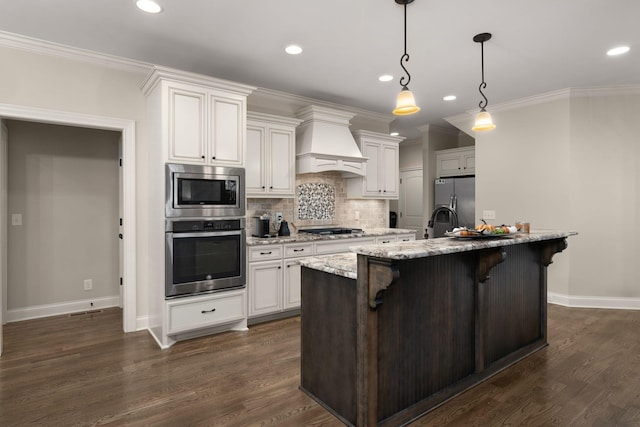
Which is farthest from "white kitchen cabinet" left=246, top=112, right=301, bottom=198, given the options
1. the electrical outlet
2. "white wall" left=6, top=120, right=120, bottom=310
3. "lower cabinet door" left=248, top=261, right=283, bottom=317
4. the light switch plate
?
the electrical outlet

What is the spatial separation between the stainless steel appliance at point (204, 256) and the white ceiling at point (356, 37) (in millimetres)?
1639

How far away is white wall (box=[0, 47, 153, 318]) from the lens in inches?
126

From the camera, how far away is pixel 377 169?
5441 millimetres

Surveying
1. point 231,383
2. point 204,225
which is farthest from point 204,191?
point 231,383

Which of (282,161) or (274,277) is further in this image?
(282,161)

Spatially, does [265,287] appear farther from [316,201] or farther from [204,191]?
[316,201]

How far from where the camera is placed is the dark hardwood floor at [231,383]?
221 centimetres

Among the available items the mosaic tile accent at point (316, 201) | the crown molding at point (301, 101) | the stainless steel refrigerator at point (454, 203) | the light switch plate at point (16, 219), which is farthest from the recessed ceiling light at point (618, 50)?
the light switch plate at point (16, 219)

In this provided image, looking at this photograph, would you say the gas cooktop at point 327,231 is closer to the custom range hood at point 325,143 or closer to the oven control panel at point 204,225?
the custom range hood at point 325,143

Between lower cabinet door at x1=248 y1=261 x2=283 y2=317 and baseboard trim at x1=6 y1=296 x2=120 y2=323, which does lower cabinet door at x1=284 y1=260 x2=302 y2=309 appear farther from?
baseboard trim at x1=6 y1=296 x2=120 y2=323

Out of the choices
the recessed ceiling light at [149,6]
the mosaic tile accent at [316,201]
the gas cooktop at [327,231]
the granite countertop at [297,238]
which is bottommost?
the granite countertop at [297,238]

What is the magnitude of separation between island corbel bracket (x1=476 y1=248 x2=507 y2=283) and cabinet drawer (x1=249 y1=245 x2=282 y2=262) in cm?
215

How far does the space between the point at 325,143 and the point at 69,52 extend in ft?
9.16

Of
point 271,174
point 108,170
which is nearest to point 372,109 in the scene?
point 271,174
